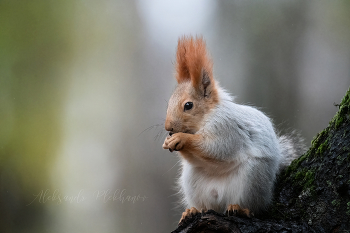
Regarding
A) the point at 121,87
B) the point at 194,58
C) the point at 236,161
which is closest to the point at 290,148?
the point at 236,161

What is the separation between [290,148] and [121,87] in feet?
4.08

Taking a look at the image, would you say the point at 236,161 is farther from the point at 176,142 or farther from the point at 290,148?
the point at 290,148

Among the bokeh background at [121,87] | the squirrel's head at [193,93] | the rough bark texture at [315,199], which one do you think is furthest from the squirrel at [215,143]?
the bokeh background at [121,87]

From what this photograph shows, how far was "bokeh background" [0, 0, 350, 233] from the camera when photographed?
2076 millimetres

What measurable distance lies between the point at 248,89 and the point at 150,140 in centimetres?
78

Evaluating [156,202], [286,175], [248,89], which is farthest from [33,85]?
[286,175]

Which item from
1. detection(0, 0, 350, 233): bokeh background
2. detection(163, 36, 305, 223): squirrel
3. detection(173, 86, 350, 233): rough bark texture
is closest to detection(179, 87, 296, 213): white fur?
detection(163, 36, 305, 223): squirrel

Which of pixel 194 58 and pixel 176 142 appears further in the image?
pixel 194 58

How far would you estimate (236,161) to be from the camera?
4.63 ft

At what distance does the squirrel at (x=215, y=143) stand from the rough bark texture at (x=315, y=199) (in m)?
0.10

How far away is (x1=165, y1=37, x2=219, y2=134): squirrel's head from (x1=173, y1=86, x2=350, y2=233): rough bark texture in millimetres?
437

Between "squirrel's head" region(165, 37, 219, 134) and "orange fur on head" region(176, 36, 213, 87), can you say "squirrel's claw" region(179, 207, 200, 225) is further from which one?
"orange fur on head" region(176, 36, 213, 87)

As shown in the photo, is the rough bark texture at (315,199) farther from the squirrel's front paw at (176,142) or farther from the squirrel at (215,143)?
the squirrel's front paw at (176,142)

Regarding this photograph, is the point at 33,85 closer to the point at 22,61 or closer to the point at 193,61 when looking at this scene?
the point at 22,61
